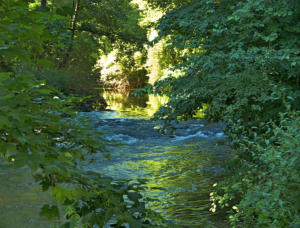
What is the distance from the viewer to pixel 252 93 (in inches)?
230

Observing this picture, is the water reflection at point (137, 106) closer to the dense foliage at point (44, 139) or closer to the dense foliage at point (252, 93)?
the dense foliage at point (252, 93)

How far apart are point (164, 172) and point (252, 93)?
4.75m

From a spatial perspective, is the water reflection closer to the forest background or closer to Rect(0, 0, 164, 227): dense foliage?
the forest background

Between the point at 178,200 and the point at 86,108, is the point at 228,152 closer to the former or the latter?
the point at 178,200

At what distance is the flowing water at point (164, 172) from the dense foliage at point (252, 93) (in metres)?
0.76

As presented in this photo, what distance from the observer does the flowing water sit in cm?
695

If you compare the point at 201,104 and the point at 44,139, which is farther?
the point at 201,104

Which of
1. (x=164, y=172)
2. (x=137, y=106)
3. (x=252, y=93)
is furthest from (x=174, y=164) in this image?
(x=137, y=106)

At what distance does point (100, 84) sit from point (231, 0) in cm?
4276

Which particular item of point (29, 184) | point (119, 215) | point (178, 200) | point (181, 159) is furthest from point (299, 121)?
point (181, 159)

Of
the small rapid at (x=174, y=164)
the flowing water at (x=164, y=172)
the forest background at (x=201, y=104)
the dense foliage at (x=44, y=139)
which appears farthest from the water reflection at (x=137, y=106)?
the dense foliage at (x=44, y=139)

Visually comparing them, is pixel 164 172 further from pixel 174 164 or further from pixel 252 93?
pixel 252 93

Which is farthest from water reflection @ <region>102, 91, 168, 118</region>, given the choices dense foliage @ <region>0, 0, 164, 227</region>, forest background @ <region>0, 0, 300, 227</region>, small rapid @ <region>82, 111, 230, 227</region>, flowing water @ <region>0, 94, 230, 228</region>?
dense foliage @ <region>0, 0, 164, 227</region>

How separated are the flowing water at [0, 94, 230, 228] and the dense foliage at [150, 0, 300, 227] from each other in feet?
2.50
